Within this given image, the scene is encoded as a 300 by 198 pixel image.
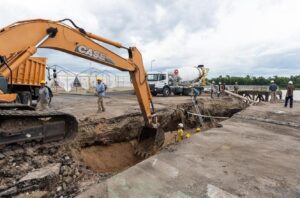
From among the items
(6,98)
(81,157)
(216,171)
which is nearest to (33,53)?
(6,98)

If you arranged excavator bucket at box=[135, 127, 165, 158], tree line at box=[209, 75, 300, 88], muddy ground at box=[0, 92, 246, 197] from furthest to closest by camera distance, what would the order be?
1. tree line at box=[209, 75, 300, 88]
2. excavator bucket at box=[135, 127, 165, 158]
3. muddy ground at box=[0, 92, 246, 197]

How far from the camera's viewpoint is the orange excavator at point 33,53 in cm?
390

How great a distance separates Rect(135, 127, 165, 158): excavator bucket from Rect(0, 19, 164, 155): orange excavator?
2.16m

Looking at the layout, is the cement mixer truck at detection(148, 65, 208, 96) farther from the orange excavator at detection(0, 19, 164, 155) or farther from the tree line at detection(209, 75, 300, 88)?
the tree line at detection(209, 75, 300, 88)

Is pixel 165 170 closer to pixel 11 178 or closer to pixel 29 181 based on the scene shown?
pixel 29 181

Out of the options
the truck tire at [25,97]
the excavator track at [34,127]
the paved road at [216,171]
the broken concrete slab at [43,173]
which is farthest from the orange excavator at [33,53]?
the truck tire at [25,97]

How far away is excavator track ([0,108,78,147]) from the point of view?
12.3 feet

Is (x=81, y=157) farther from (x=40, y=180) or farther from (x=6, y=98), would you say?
(x=6, y=98)

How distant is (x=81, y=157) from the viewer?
23.1 feet

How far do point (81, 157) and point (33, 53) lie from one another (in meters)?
3.66

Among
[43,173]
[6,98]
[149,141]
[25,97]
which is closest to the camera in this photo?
[6,98]

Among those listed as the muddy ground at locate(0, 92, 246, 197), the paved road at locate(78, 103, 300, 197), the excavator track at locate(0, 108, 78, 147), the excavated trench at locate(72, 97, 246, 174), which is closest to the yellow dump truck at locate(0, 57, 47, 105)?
the muddy ground at locate(0, 92, 246, 197)

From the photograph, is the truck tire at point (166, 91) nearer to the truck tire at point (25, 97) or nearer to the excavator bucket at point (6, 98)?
the truck tire at point (25, 97)

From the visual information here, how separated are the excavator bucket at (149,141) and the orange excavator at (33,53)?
2156 millimetres
